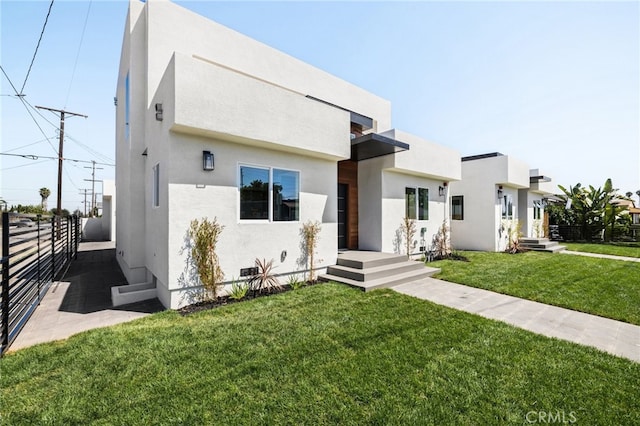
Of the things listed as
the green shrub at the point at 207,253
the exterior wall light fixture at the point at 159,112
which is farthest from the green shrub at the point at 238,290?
the exterior wall light fixture at the point at 159,112

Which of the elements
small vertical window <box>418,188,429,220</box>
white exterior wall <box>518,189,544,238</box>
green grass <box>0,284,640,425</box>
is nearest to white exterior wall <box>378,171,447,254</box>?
small vertical window <box>418,188,429,220</box>

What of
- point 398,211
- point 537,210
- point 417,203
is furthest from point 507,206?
point 398,211

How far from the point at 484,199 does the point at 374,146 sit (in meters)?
9.74

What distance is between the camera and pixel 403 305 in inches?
246

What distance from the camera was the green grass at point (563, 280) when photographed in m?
6.46

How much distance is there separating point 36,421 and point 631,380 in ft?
23.4

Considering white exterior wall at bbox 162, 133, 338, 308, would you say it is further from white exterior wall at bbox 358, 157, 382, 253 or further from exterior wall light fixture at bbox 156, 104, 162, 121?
white exterior wall at bbox 358, 157, 382, 253

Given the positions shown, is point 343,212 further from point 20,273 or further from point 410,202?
point 20,273

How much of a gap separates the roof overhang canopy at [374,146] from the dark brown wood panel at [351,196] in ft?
2.43

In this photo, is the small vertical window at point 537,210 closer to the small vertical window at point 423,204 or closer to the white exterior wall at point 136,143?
the small vertical window at point 423,204

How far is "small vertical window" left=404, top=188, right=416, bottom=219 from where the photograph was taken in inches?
473

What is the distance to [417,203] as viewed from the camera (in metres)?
12.5

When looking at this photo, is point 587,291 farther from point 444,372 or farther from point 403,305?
point 444,372

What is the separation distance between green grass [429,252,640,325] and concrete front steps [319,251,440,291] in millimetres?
1137
